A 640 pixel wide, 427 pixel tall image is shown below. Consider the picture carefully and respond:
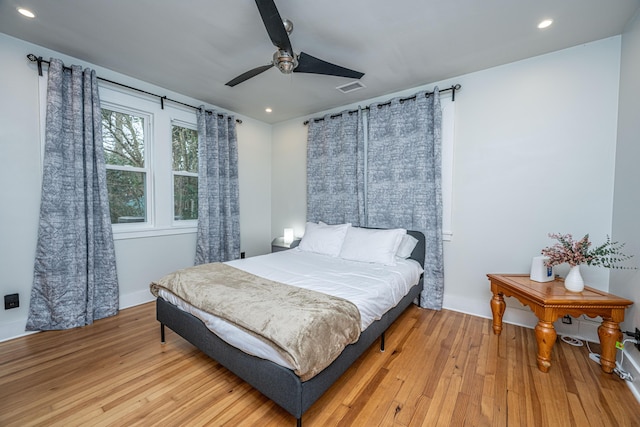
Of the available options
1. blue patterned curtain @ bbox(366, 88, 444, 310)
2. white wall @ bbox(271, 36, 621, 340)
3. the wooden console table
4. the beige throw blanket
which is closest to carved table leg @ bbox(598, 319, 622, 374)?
the wooden console table

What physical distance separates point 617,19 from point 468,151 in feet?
4.36

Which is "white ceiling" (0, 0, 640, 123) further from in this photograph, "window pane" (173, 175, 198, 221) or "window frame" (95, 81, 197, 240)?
"window pane" (173, 175, 198, 221)

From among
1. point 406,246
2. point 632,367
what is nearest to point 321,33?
point 406,246

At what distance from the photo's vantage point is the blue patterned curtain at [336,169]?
3.44m

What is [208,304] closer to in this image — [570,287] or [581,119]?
[570,287]

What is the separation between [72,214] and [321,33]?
282 centimetres

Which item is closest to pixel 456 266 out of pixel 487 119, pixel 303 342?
pixel 487 119

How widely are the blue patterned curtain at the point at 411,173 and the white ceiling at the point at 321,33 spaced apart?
0.38 metres

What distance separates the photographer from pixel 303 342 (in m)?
1.26

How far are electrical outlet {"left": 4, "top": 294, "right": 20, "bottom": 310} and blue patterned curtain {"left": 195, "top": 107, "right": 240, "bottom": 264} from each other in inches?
61.9

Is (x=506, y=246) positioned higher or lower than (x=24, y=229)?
lower

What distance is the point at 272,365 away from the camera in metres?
1.36

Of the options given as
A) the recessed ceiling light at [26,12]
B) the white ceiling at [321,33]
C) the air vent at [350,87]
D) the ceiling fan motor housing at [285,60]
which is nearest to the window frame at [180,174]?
the white ceiling at [321,33]

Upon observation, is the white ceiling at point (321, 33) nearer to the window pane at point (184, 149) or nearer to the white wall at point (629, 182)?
the white wall at point (629, 182)
